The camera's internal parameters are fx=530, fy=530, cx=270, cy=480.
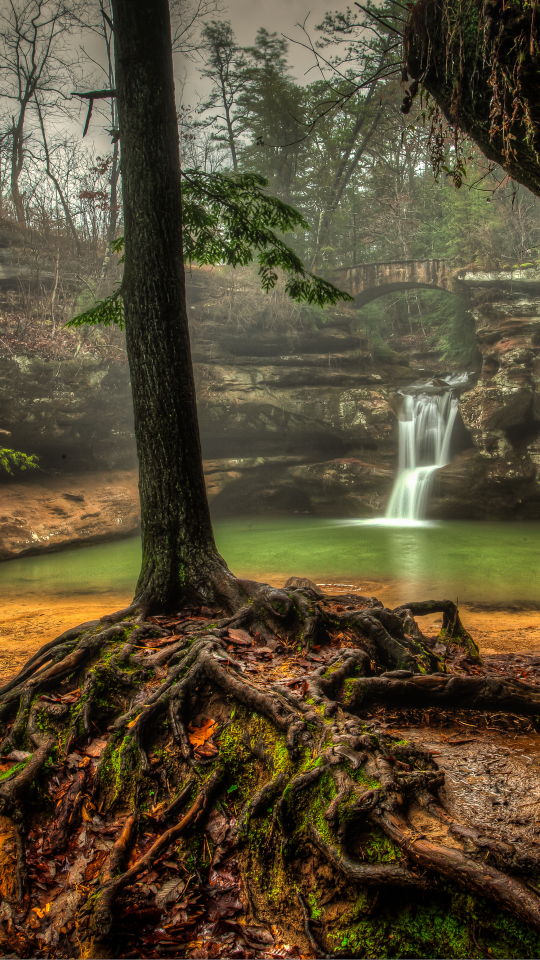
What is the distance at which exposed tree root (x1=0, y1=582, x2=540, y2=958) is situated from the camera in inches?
86.9

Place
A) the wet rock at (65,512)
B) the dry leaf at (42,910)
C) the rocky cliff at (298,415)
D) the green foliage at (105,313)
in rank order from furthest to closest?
1. the rocky cliff at (298,415)
2. the wet rock at (65,512)
3. the green foliage at (105,313)
4. the dry leaf at (42,910)

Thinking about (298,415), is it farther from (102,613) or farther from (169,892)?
(169,892)

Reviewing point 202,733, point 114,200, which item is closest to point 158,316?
point 202,733

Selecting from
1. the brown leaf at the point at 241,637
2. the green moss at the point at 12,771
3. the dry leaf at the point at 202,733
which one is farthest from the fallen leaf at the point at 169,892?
the brown leaf at the point at 241,637

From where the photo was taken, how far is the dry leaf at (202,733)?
3326 millimetres

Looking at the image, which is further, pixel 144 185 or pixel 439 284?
pixel 439 284

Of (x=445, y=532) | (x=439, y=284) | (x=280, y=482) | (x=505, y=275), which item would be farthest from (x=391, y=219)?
(x=445, y=532)

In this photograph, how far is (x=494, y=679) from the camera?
13.1ft

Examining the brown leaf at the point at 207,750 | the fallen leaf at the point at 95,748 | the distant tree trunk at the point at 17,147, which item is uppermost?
the distant tree trunk at the point at 17,147

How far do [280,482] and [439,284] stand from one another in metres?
10.6

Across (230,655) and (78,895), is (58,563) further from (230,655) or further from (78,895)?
(78,895)

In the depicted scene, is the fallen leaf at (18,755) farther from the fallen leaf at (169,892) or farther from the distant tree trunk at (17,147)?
the distant tree trunk at (17,147)

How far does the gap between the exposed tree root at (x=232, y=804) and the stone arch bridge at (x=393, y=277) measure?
68.8 feet

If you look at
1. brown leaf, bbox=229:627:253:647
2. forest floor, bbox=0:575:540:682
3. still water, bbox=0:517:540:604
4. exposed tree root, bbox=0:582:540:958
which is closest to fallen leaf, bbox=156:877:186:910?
exposed tree root, bbox=0:582:540:958
